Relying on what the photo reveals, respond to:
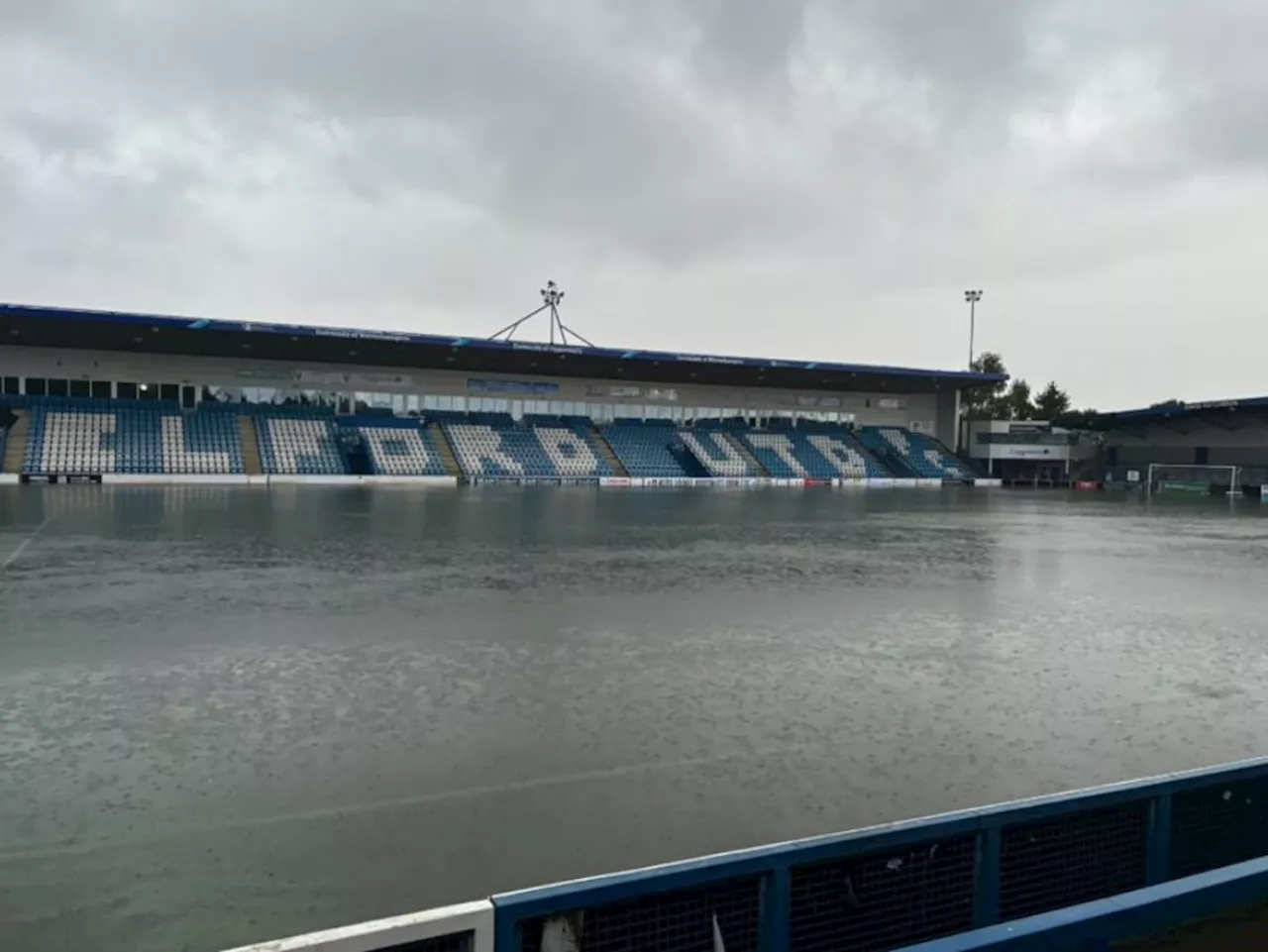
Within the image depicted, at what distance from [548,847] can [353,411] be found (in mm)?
44465

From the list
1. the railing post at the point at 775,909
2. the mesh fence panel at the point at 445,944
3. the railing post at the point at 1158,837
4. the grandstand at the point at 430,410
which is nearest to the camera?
the mesh fence panel at the point at 445,944

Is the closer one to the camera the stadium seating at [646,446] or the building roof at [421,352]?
the building roof at [421,352]

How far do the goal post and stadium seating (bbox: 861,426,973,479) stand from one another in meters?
12.6

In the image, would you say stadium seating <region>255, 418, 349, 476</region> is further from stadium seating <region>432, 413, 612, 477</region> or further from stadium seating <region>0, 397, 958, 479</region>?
stadium seating <region>432, 413, 612, 477</region>

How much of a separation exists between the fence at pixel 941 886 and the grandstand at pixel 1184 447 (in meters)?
57.1

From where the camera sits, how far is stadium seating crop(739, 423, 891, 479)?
170 feet

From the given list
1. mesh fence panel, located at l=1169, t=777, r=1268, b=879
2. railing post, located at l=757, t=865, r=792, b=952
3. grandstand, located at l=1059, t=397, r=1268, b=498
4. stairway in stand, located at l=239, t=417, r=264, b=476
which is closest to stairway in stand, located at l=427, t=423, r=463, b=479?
stairway in stand, located at l=239, t=417, r=264, b=476

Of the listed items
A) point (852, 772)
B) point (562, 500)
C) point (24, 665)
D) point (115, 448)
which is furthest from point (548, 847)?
point (115, 448)

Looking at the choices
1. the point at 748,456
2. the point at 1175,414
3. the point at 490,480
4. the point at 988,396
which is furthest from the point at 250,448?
the point at 988,396

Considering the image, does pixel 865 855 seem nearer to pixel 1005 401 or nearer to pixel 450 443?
pixel 450 443

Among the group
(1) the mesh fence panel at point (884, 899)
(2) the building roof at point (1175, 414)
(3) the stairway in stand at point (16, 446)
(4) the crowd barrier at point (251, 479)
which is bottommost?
(4) the crowd barrier at point (251, 479)

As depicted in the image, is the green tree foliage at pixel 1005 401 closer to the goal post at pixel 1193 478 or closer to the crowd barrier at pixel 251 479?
the goal post at pixel 1193 478

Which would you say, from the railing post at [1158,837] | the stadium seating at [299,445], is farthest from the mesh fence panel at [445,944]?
the stadium seating at [299,445]

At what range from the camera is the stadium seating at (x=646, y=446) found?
157 feet
